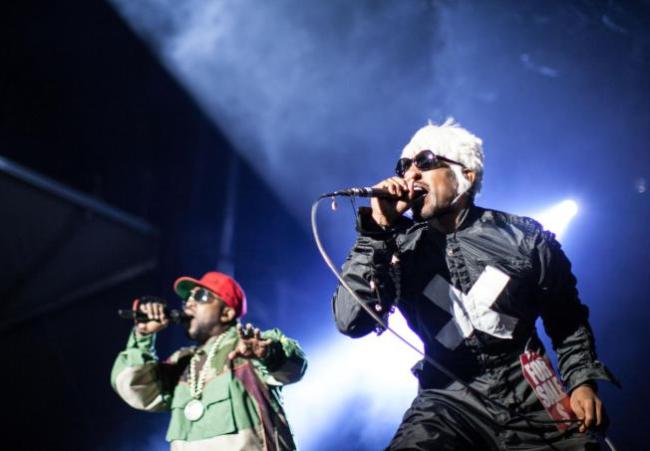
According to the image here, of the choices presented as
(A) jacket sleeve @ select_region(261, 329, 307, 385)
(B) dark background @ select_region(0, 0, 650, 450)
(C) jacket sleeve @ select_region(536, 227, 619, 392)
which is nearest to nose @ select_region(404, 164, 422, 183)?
(C) jacket sleeve @ select_region(536, 227, 619, 392)

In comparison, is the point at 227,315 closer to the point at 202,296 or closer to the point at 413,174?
the point at 202,296

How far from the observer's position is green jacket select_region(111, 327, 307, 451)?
2.99 meters

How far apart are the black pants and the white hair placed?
96 centimetres

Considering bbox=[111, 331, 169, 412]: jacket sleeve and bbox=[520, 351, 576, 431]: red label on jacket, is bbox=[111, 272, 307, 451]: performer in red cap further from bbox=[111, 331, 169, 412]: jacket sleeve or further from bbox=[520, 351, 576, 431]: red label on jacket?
bbox=[520, 351, 576, 431]: red label on jacket

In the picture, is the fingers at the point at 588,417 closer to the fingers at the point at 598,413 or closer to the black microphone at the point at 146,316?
the fingers at the point at 598,413

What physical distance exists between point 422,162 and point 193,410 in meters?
1.95

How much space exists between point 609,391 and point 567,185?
1841 mm

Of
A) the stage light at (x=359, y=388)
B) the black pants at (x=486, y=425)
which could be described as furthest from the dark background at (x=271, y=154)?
the black pants at (x=486, y=425)

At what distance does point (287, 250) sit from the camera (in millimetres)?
6680

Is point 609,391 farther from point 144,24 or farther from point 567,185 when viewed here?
point 144,24

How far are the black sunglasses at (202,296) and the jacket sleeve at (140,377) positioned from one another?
0.42m

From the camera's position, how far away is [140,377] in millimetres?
3232

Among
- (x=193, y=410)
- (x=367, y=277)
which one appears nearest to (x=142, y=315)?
(x=193, y=410)

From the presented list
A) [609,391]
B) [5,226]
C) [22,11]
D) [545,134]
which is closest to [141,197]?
[5,226]
